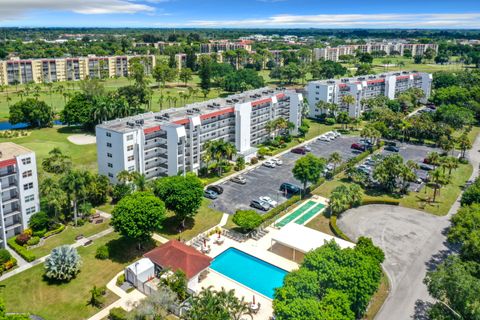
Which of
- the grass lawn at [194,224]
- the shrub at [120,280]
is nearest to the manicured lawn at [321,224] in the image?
the grass lawn at [194,224]

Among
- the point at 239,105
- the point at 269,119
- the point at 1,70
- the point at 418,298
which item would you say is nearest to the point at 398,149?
the point at 269,119

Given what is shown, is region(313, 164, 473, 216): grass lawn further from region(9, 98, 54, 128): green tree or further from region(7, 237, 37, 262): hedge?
region(9, 98, 54, 128): green tree

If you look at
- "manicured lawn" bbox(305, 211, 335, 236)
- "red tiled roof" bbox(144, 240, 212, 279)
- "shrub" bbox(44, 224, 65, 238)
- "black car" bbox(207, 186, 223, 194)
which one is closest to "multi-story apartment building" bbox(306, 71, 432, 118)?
"black car" bbox(207, 186, 223, 194)

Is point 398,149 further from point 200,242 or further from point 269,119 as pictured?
point 200,242

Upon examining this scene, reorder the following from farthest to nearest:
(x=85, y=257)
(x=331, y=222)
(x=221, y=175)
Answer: (x=221, y=175) → (x=331, y=222) → (x=85, y=257)

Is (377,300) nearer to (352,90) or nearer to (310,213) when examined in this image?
(310,213)
